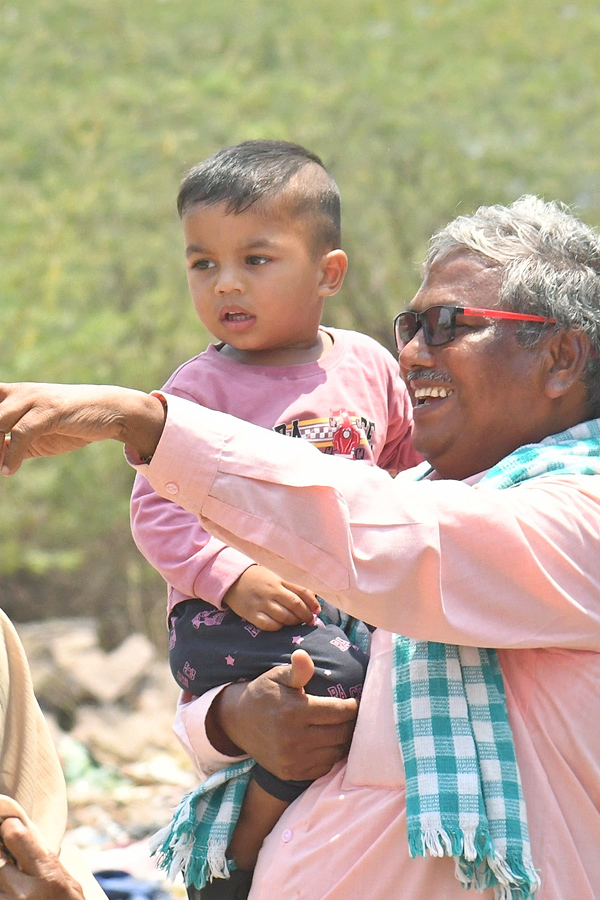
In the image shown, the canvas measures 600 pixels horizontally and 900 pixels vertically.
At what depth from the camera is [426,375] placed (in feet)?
8.38

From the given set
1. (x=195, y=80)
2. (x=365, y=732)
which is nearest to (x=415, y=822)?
(x=365, y=732)

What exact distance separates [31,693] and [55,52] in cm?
Result: 1234

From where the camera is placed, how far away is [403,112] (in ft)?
40.0

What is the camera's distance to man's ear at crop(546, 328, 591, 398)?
2.50m

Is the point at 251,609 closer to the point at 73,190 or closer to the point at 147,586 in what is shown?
the point at 147,586

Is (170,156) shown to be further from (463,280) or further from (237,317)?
(463,280)

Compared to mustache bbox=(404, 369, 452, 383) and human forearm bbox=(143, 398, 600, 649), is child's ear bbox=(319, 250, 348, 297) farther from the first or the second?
human forearm bbox=(143, 398, 600, 649)

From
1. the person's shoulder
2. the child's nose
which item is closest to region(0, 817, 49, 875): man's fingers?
the person's shoulder

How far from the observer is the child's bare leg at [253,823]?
251cm

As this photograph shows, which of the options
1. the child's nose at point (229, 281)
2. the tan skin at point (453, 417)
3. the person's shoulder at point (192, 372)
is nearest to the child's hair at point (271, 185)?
the child's nose at point (229, 281)

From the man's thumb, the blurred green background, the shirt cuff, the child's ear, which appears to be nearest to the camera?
the man's thumb

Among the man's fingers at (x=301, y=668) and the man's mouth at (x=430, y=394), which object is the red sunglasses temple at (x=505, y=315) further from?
the man's fingers at (x=301, y=668)

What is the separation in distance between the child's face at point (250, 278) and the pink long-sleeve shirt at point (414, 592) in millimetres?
784

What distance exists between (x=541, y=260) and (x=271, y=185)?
2.50 ft
